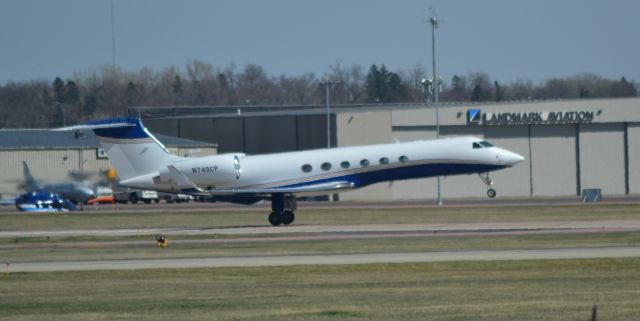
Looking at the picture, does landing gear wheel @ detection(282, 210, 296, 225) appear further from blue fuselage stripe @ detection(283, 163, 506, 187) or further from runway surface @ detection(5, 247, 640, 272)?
runway surface @ detection(5, 247, 640, 272)

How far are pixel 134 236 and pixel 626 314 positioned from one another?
94.7 ft

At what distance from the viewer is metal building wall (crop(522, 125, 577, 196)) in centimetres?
8631

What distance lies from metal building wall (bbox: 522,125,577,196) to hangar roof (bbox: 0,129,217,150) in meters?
24.9

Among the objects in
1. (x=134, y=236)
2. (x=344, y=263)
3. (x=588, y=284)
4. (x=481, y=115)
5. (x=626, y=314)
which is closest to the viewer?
(x=626, y=314)

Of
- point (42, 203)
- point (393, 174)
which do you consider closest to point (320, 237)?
point (393, 174)

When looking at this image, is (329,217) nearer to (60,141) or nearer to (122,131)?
(122,131)

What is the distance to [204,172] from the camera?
50875 mm

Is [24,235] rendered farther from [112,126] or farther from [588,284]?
[588,284]

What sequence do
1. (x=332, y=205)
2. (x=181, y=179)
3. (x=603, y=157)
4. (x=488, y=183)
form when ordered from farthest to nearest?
1. (x=603, y=157)
2. (x=332, y=205)
3. (x=488, y=183)
4. (x=181, y=179)

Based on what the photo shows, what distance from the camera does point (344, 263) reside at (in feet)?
99.7

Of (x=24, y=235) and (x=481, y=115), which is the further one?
(x=481, y=115)

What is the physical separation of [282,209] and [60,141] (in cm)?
4098

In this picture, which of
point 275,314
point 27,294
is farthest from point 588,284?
point 27,294

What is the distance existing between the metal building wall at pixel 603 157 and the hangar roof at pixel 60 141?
93.7ft
